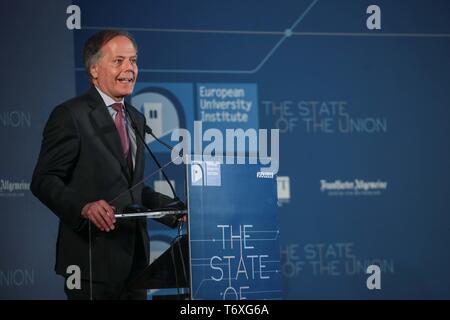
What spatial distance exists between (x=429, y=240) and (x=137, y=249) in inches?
111

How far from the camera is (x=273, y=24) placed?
5734 millimetres

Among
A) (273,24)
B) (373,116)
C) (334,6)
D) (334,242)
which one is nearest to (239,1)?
(273,24)

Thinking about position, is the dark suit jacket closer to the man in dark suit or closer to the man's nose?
the man in dark suit

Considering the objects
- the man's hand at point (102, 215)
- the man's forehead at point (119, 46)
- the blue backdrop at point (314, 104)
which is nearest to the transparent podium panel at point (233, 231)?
the man's hand at point (102, 215)

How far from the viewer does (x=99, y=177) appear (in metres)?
4.13

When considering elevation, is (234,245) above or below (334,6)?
below

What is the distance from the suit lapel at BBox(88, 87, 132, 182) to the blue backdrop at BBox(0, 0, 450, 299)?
46.0 inches

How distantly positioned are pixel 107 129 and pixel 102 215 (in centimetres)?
72

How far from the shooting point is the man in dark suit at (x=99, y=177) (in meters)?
3.69

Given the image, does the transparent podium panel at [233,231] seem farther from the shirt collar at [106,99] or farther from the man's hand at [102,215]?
the shirt collar at [106,99]

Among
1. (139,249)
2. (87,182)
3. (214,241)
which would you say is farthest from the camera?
(87,182)

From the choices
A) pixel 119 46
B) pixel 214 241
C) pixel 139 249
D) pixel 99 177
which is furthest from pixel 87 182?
pixel 214 241

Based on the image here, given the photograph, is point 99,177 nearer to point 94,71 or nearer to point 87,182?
point 87,182
